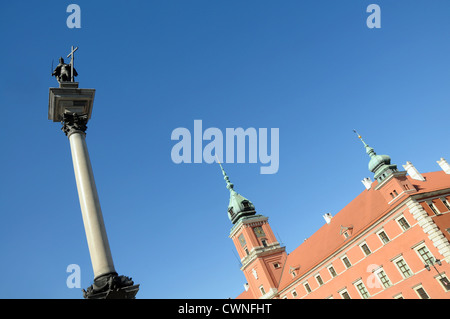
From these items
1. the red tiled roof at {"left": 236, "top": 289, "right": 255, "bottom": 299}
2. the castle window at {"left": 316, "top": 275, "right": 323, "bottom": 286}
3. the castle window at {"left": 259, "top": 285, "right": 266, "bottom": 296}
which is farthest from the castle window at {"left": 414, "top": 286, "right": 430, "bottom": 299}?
the red tiled roof at {"left": 236, "top": 289, "right": 255, "bottom": 299}

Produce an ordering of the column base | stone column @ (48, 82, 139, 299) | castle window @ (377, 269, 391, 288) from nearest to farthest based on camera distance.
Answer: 1. the column base
2. stone column @ (48, 82, 139, 299)
3. castle window @ (377, 269, 391, 288)

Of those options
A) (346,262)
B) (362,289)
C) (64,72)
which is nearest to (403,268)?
(362,289)

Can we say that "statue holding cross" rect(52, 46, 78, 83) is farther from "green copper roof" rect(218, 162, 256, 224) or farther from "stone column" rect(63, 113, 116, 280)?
"green copper roof" rect(218, 162, 256, 224)

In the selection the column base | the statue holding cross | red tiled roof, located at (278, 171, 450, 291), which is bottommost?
the column base

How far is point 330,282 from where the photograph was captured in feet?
143

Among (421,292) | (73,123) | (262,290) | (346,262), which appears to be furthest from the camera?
(262,290)

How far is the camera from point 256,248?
60.2 metres

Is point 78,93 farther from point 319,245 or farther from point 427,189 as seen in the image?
point 319,245

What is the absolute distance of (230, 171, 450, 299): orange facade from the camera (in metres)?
32.5

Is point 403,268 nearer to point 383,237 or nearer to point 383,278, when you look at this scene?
point 383,278

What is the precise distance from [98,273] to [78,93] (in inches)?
244

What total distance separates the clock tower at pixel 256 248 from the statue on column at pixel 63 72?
167 ft

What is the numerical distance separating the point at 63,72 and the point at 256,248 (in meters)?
53.1

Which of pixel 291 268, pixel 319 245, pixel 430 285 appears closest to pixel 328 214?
pixel 319 245
